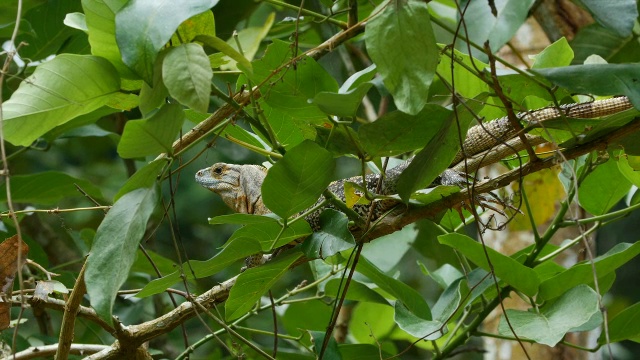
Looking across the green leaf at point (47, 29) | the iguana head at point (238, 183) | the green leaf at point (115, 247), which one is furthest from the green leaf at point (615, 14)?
the green leaf at point (47, 29)

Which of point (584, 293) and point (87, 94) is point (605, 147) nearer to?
point (584, 293)

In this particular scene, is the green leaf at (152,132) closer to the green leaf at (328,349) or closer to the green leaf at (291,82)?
the green leaf at (291,82)

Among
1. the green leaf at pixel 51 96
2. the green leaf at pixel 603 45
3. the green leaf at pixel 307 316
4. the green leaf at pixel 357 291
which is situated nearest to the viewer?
the green leaf at pixel 51 96

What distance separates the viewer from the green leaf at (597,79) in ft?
3.48

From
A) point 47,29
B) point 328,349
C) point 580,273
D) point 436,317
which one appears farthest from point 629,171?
point 47,29

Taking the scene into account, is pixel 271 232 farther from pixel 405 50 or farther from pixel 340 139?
pixel 405 50

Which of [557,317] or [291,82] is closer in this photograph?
[291,82]

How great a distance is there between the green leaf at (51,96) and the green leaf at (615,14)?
0.67 m

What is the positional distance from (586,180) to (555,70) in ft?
2.49

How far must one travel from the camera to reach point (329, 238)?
4.31 feet

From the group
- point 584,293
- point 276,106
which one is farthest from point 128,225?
point 584,293

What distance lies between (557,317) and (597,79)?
1.90 feet

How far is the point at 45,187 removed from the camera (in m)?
2.38

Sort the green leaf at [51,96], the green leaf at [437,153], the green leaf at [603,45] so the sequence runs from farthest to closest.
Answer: the green leaf at [603,45], the green leaf at [437,153], the green leaf at [51,96]
